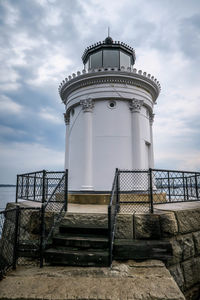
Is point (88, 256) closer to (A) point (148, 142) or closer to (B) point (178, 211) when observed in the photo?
(B) point (178, 211)

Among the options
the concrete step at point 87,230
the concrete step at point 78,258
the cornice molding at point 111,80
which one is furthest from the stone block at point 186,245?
the cornice molding at point 111,80

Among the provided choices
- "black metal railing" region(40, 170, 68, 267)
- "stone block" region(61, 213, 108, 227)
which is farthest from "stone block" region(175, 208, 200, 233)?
"black metal railing" region(40, 170, 68, 267)

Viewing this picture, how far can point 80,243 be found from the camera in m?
4.16

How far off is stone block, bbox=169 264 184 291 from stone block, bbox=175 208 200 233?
788 mm

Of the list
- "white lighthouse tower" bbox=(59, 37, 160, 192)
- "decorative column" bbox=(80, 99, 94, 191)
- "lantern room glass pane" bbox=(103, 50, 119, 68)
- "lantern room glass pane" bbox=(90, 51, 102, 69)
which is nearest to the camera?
"decorative column" bbox=(80, 99, 94, 191)

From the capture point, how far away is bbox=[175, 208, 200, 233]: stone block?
476cm

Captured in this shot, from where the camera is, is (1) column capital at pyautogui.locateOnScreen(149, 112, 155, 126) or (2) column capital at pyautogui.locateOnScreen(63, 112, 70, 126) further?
(2) column capital at pyautogui.locateOnScreen(63, 112, 70, 126)

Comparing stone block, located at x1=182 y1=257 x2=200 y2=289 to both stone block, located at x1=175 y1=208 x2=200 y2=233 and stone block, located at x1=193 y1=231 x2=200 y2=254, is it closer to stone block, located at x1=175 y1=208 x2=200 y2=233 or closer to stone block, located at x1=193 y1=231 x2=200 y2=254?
stone block, located at x1=193 y1=231 x2=200 y2=254

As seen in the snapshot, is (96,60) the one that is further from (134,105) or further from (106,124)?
(106,124)

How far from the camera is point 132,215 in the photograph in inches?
187

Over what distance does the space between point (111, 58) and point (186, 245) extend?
905 centimetres

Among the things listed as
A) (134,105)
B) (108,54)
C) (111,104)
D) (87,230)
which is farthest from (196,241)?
(108,54)

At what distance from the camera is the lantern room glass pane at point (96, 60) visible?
1042cm

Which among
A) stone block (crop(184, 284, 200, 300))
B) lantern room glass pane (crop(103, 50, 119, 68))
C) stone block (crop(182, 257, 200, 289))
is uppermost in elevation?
lantern room glass pane (crop(103, 50, 119, 68))
